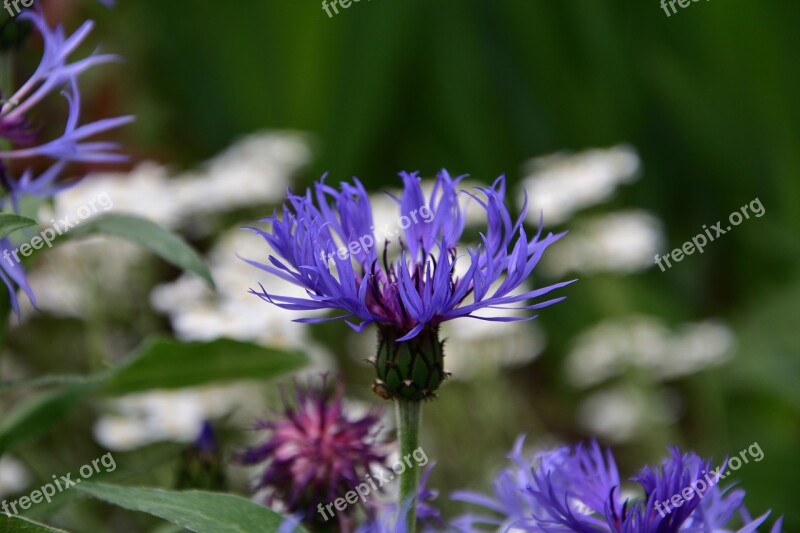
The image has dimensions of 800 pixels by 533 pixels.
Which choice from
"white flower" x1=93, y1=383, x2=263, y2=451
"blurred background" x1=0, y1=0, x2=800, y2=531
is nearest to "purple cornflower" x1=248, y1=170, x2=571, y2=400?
"white flower" x1=93, y1=383, x2=263, y2=451

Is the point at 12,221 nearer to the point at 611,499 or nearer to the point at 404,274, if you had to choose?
the point at 404,274

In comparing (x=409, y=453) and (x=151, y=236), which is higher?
(x=151, y=236)

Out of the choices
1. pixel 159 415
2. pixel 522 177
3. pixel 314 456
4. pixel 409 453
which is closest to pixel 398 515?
pixel 409 453

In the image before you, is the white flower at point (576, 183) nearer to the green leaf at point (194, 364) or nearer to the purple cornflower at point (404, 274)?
the green leaf at point (194, 364)

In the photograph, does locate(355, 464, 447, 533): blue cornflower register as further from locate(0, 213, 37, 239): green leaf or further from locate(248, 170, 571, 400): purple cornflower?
locate(0, 213, 37, 239): green leaf

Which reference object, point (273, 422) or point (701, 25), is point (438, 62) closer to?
point (701, 25)
